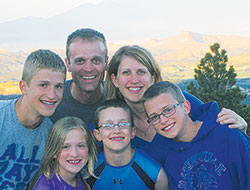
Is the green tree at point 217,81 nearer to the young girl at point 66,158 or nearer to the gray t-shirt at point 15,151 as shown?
the young girl at point 66,158

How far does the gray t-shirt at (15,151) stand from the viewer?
381 centimetres

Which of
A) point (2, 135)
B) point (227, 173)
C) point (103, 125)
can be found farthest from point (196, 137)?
point (2, 135)

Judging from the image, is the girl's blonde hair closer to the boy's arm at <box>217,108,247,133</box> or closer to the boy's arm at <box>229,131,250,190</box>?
the boy's arm at <box>217,108,247,133</box>

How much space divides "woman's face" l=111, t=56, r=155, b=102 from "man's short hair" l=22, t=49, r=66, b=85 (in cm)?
121

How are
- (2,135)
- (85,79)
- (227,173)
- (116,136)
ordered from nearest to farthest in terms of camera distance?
(227,173) → (2,135) → (116,136) → (85,79)

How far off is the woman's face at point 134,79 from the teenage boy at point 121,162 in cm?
50

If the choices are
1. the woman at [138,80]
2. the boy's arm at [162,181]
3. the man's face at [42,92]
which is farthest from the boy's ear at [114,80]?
the boy's arm at [162,181]

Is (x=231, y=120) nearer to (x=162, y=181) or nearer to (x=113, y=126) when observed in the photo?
(x=162, y=181)

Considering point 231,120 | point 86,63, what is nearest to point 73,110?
point 86,63

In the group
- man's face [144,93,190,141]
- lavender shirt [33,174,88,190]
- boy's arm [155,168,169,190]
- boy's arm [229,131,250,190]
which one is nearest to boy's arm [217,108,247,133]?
boy's arm [229,131,250,190]

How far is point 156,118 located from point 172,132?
0.32 metres

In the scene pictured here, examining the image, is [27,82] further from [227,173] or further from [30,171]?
[227,173]

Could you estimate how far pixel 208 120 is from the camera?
400 centimetres

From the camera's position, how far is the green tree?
911 inches
